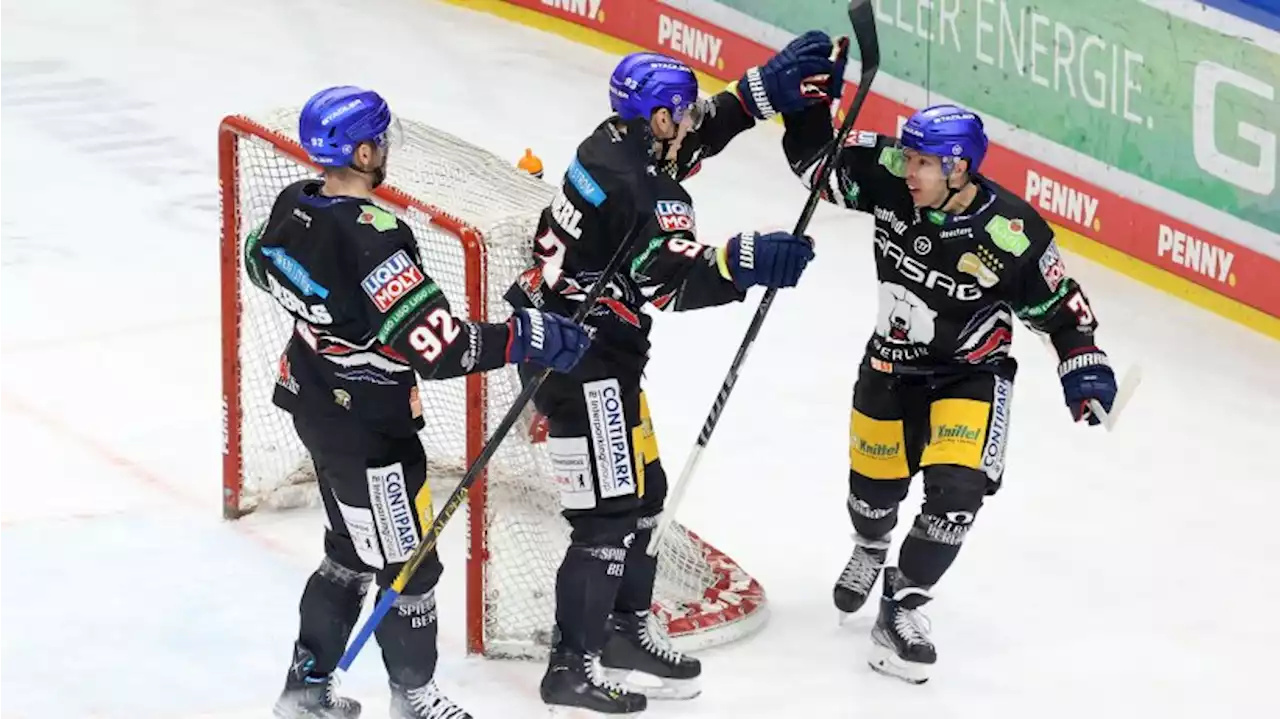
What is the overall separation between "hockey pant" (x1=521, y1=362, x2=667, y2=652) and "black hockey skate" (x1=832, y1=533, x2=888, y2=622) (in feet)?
2.45

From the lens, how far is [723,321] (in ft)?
27.2

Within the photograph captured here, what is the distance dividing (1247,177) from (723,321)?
5.93ft

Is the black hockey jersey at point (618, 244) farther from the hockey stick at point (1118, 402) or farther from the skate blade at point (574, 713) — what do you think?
the hockey stick at point (1118, 402)

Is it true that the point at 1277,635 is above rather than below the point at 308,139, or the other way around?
below

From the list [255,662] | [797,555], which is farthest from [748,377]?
[255,662]

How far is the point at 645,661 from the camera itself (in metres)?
5.72

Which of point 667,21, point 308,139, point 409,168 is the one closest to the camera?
point 308,139

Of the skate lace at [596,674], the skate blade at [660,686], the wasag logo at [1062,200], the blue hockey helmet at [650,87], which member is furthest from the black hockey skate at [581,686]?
the wasag logo at [1062,200]

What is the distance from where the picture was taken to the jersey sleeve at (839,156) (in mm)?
5801

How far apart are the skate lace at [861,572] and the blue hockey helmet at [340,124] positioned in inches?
72.1

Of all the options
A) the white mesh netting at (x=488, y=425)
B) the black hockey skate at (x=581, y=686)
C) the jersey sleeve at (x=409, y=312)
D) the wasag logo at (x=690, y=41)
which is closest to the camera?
the jersey sleeve at (x=409, y=312)

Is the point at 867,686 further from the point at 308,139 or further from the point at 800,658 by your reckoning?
the point at 308,139

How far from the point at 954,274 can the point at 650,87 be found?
89 centimetres

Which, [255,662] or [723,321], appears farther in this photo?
[723,321]
